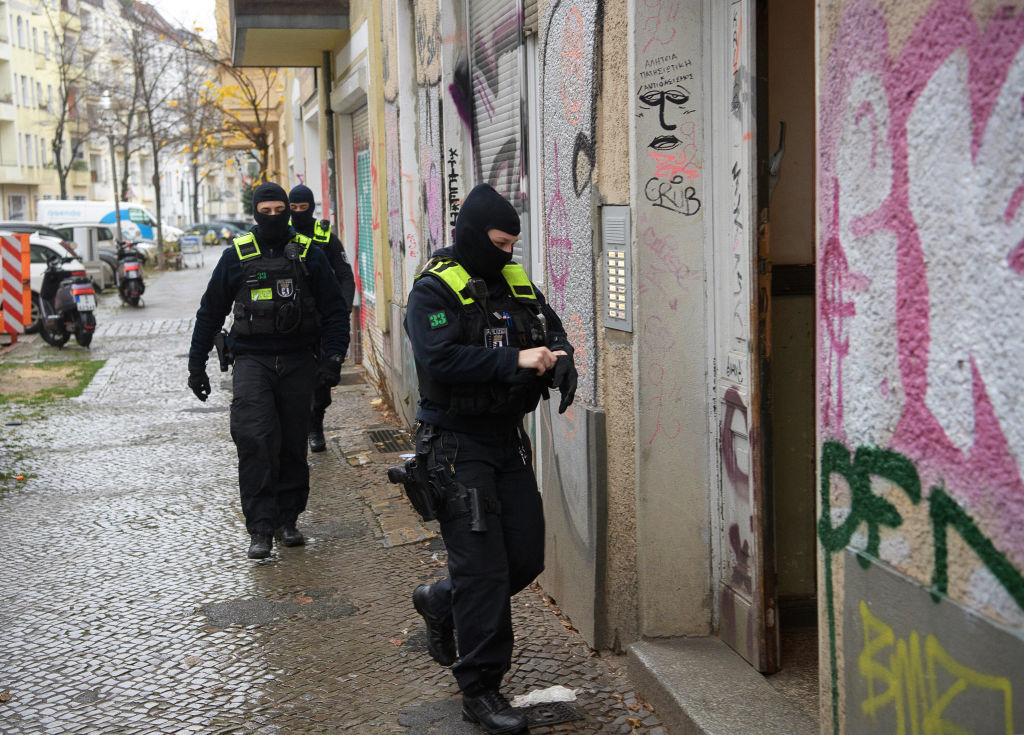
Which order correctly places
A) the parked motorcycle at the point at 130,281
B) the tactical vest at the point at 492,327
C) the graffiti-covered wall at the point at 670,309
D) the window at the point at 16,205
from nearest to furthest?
the tactical vest at the point at 492,327 → the graffiti-covered wall at the point at 670,309 → the parked motorcycle at the point at 130,281 → the window at the point at 16,205

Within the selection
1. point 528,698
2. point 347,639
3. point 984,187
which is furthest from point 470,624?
point 984,187

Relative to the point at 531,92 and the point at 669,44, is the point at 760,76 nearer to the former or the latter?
the point at 669,44

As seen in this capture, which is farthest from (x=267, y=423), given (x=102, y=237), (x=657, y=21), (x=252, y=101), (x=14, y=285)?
(x=102, y=237)

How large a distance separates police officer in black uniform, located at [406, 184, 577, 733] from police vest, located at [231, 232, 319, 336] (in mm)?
2349

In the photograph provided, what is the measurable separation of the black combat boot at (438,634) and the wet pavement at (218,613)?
0.17 m

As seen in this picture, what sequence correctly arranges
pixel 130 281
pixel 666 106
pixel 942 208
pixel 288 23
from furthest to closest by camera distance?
pixel 130 281
pixel 288 23
pixel 666 106
pixel 942 208

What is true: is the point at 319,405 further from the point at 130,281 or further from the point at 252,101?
the point at 252,101

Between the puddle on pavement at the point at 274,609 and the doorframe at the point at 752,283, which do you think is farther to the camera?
the puddle on pavement at the point at 274,609

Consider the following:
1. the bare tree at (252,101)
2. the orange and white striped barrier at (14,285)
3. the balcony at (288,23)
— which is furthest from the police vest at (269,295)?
the bare tree at (252,101)

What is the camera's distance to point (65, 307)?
16172mm

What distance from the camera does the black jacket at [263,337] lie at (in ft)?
20.5

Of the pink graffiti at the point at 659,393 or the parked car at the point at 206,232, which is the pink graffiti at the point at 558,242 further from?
the parked car at the point at 206,232

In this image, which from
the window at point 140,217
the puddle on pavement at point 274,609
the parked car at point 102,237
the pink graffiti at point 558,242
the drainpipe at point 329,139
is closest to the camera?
the pink graffiti at point 558,242

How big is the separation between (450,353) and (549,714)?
54.5 inches
